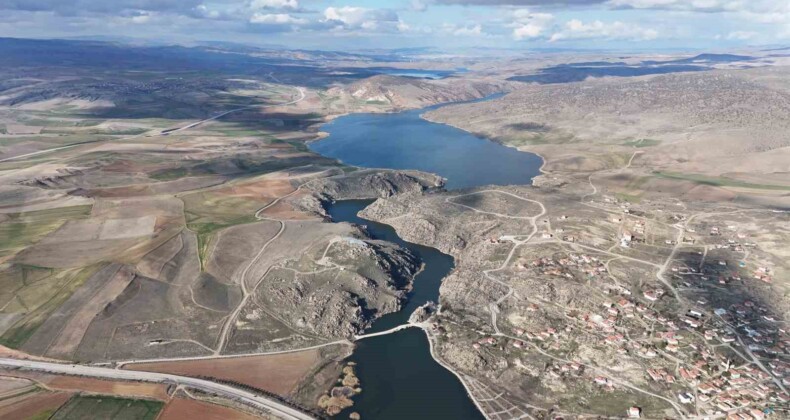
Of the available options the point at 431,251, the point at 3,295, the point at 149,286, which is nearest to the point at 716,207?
the point at 431,251

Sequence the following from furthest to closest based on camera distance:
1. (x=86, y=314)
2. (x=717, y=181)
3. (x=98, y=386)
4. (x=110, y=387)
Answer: (x=717, y=181) → (x=86, y=314) → (x=98, y=386) → (x=110, y=387)

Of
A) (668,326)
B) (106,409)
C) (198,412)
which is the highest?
(668,326)

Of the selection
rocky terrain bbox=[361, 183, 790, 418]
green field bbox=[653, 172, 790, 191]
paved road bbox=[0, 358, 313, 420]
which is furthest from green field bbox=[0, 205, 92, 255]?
green field bbox=[653, 172, 790, 191]

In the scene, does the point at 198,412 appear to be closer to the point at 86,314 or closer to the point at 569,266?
the point at 86,314

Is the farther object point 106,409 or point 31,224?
point 31,224

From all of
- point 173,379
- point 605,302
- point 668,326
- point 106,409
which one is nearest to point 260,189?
point 173,379

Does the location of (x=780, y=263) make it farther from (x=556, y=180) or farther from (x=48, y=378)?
(x=48, y=378)
